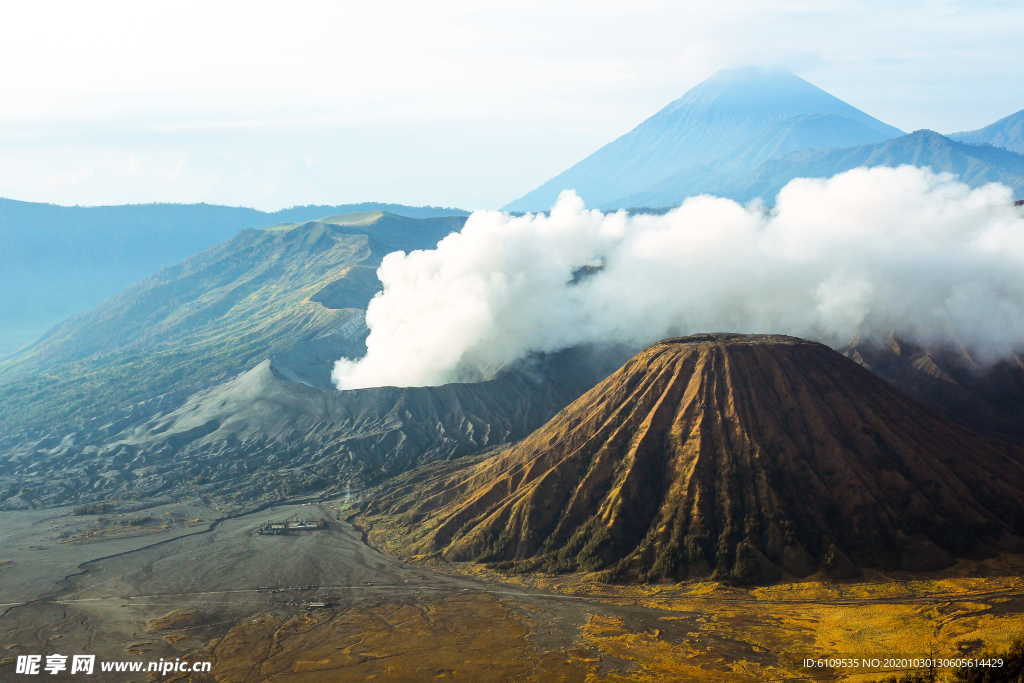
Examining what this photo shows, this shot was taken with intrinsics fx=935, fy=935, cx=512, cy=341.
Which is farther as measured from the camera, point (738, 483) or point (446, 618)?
point (738, 483)

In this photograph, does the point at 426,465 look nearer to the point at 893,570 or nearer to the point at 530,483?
the point at 530,483

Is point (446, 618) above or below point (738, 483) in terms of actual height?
below

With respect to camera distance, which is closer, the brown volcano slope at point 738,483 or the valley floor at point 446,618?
the valley floor at point 446,618

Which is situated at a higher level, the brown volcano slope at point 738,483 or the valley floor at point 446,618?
the brown volcano slope at point 738,483

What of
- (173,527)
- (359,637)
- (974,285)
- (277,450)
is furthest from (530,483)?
(974,285)
